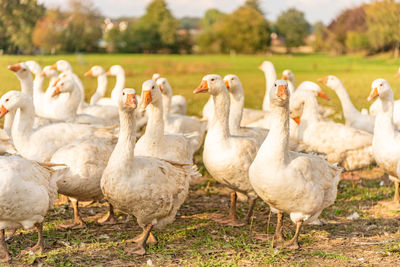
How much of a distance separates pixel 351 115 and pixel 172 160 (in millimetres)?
5255

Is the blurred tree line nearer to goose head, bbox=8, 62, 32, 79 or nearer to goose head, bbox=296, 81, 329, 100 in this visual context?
goose head, bbox=8, 62, 32, 79

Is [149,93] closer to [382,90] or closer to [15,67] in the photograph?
[382,90]

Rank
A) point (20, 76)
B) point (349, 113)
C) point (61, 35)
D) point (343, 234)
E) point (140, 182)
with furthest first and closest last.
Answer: point (61, 35)
point (349, 113)
point (20, 76)
point (343, 234)
point (140, 182)

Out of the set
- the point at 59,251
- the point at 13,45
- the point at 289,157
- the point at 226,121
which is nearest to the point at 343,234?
the point at 289,157

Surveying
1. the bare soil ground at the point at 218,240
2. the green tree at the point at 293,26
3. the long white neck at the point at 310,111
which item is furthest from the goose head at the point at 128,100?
the green tree at the point at 293,26

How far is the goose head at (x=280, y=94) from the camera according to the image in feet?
15.4

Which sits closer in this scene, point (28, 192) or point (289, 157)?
point (28, 192)

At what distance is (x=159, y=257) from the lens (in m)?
4.90

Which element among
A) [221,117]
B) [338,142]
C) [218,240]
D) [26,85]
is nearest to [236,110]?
[221,117]

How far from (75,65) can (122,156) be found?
1523 centimetres

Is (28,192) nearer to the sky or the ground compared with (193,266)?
nearer to the sky

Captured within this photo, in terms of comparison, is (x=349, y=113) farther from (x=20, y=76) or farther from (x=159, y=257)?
(x=20, y=76)

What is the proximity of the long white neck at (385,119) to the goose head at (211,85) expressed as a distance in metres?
2.57

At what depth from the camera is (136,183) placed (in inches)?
190
